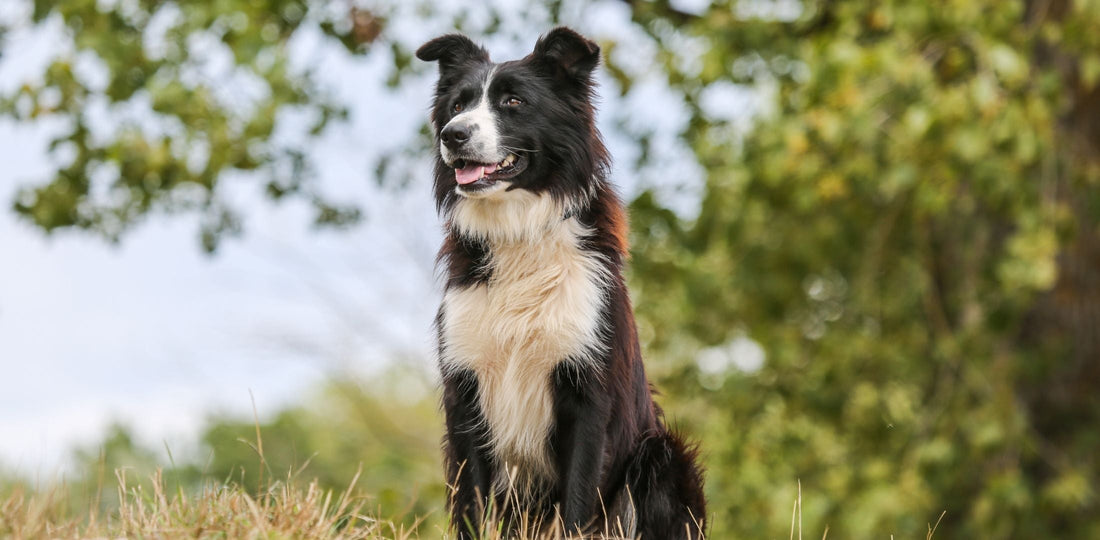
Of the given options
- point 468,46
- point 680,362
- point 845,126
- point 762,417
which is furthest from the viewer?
point 680,362

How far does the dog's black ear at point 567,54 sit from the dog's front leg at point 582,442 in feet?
3.67

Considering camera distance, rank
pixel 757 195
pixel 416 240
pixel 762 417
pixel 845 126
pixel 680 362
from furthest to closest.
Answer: pixel 416 240
pixel 680 362
pixel 762 417
pixel 757 195
pixel 845 126

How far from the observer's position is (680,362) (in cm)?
1023

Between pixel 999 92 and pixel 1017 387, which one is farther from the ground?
pixel 999 92

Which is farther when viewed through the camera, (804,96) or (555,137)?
(804,96)

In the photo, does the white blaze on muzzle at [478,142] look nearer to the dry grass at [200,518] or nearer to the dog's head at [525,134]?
the dog's head at [525,134]

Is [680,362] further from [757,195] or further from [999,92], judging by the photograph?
[999,92]

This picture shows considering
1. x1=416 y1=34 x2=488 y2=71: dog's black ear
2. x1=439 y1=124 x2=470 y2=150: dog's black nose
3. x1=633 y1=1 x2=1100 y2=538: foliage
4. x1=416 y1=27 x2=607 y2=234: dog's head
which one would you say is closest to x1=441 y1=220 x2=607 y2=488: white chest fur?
x1=416 y1=27 x2=607 y2=234: dog's head

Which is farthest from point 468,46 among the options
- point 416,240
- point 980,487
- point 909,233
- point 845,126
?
point 416,240

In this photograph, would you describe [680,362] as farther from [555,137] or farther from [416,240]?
[416,240]

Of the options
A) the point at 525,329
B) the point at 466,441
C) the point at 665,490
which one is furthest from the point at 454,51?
the point at 665,490

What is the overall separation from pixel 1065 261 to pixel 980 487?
6.91 ft

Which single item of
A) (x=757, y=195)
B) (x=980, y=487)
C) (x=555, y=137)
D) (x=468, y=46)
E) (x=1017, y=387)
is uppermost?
(x=468, y=46)

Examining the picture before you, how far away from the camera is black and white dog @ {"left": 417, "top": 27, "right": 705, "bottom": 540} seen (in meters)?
3.79
